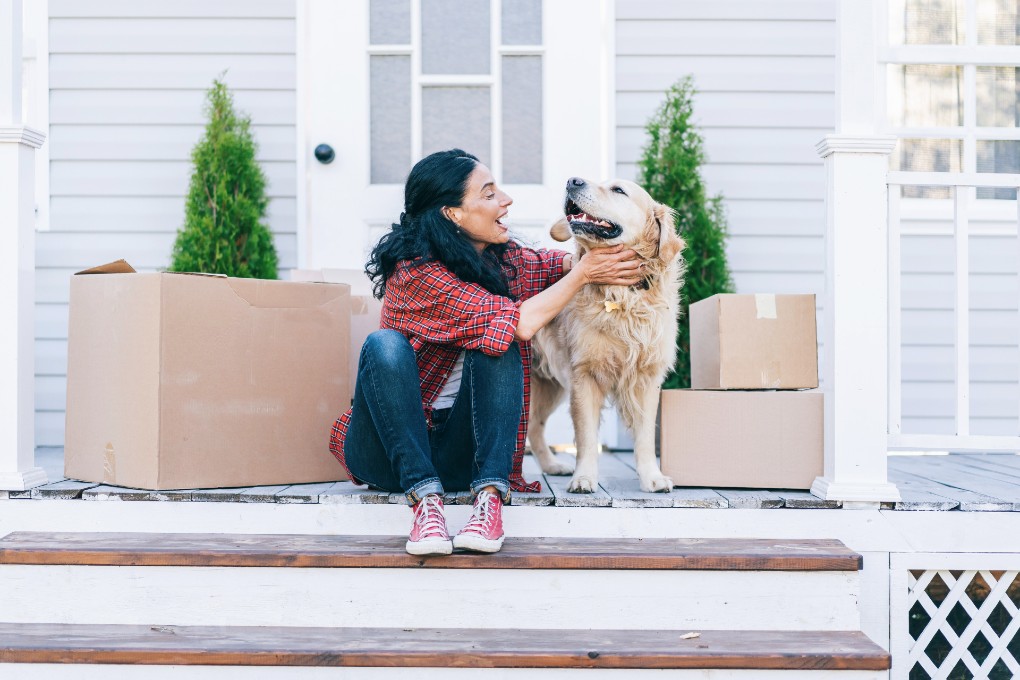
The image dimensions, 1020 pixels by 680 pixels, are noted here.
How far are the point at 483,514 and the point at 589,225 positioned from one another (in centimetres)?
93

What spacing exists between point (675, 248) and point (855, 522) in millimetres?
983

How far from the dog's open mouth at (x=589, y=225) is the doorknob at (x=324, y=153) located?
179 cm

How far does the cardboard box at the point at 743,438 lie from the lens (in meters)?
2.61

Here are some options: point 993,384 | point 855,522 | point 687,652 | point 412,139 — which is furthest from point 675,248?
point 993,384

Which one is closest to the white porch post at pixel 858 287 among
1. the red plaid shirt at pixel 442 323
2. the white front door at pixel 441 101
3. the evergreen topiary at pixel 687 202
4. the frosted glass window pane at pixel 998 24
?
the red plaid shirt at pixel 442 323

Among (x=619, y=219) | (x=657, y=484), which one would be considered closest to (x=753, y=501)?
(x=657, y=484)

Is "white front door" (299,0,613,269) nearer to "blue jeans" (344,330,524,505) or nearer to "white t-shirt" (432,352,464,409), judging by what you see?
"white t-shirt" (432,352,464,409)

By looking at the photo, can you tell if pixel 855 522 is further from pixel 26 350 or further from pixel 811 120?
pixel 26 350

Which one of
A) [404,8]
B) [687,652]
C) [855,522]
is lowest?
Result: [687,652]

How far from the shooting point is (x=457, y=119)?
402cm

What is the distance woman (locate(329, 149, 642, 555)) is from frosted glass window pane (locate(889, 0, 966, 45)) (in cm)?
247

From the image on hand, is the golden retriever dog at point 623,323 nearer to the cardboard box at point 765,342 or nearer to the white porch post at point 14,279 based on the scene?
the cardboard box at point 765,342

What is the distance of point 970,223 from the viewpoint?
13.0 ft

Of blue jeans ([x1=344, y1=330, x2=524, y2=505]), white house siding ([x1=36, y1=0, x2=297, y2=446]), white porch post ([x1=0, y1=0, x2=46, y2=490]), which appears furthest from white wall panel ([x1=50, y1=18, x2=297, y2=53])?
blue jeans ([x1=344, y1=330, x2=524, y2=505])
